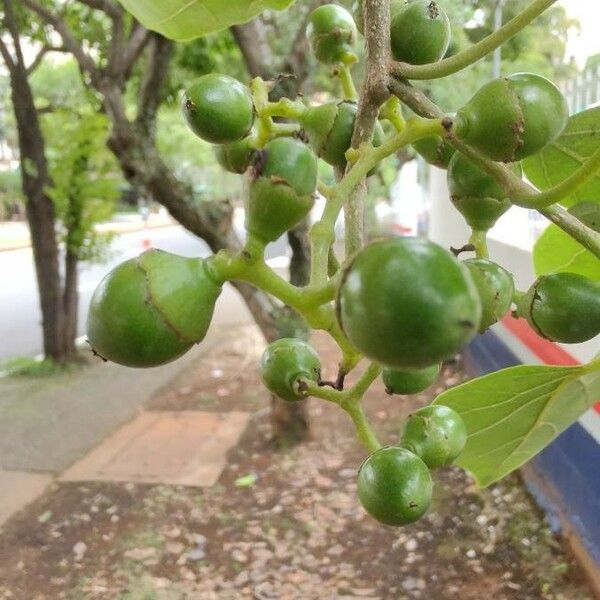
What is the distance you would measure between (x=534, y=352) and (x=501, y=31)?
9.14ft

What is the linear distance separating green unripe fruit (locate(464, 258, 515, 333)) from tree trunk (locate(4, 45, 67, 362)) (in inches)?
204

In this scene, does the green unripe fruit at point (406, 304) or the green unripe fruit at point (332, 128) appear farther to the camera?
the green unripe fruit at point (332, 128)

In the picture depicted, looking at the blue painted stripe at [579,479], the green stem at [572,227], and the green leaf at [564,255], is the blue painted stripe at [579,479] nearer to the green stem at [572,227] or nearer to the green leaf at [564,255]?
the green leaf at [564,255]

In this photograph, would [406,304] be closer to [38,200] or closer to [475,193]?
[475,193]

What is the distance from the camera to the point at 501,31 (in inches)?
21.1

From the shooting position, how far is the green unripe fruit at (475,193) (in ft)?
2.21

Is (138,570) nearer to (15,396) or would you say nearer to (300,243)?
(300,243)

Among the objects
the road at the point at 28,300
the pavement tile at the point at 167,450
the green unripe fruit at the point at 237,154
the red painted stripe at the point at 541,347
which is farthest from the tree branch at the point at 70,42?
the green unripe fruit at the point at 237,154

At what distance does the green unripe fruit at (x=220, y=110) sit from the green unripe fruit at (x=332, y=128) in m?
0.05

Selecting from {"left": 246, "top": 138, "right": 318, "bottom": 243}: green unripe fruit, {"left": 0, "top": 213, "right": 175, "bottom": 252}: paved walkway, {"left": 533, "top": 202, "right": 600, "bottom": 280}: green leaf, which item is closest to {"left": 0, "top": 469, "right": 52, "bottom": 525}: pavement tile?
{"left": 533, "top": 202, "right": 600, "bottom": 280}: green leaf

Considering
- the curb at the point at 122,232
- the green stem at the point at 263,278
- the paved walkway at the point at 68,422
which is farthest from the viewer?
the curb at the point at 122,232

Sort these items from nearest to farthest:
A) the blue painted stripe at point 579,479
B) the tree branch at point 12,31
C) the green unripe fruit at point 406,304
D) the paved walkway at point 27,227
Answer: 1. the green unripe fruit at point 406,304
2. the blue painted stripe at point 579,479
3. the tree branch at point 12,31
4. the paved walkway at point 27,227

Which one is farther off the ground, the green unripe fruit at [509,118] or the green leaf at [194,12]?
the green leaf at [194,12]

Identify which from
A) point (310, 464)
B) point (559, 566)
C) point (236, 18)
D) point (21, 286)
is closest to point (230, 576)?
point (310, 464)
